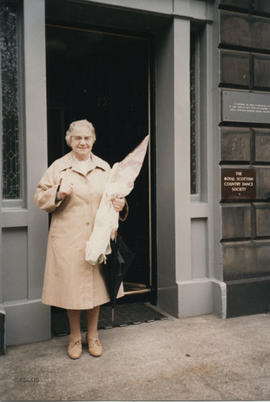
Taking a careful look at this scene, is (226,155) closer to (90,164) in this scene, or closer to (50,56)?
(90,164)

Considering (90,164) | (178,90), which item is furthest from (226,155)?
(90,164)

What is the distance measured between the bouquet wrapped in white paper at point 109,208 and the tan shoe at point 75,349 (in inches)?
34.2

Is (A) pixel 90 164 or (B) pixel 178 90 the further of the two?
(B) pixel 178 90

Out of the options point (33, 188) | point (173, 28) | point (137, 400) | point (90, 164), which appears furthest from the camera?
point (173, 28)

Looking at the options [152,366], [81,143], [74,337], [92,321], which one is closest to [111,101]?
[81,143]

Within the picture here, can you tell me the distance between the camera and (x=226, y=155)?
5.18 metres

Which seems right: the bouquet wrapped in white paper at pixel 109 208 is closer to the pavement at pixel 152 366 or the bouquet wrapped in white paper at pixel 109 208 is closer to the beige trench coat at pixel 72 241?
the beige trench coat at pixel 72 241

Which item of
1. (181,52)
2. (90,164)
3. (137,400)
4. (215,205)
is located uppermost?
(181,52)

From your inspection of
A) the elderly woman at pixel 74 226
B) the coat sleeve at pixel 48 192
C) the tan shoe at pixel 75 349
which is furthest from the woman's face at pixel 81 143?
the tan shoe at pixel 75 349

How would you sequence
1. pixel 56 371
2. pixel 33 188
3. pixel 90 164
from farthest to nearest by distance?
pixel 33 188, pixel 90 164, pixel 56 371

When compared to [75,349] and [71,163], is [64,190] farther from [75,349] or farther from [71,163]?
[75,349]

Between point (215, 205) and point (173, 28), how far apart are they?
214 centimetres

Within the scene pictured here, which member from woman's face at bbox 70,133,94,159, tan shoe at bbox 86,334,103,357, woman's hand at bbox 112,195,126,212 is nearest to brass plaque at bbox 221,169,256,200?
woman's hand at bbox 112,195,126,212

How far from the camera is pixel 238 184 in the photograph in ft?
17.2
